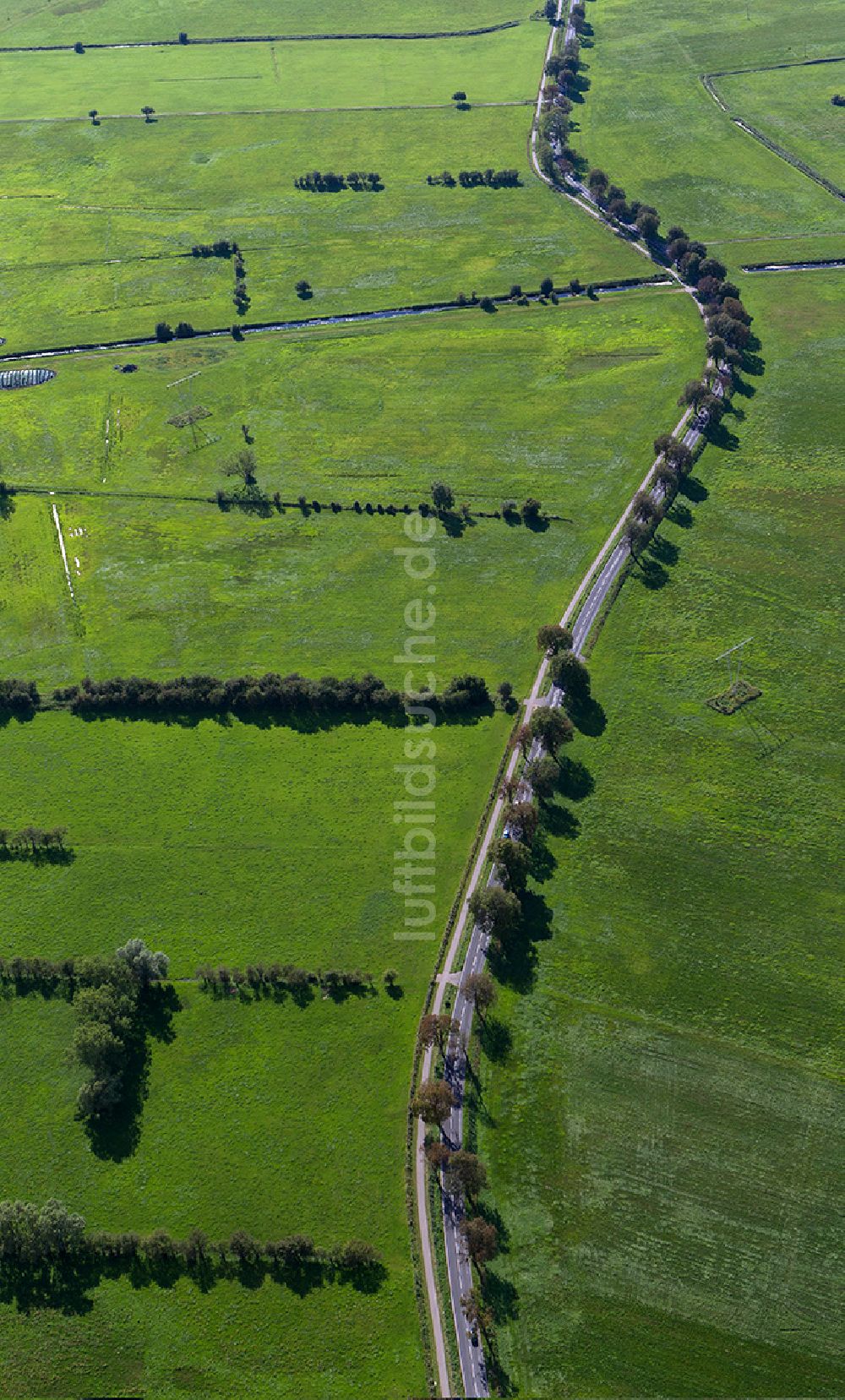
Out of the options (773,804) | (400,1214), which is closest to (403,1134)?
(400,1214)

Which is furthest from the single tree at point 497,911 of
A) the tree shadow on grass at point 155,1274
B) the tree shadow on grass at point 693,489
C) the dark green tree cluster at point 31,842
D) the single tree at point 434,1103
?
the tree shadow on grass at point 693,489

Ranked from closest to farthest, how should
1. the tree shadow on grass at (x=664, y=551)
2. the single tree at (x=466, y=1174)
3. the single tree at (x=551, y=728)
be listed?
the single tree at (x=466, y=1174) < the single tree at (x=551, y=728) < the tree shadow on grass at (x=664, y=551)

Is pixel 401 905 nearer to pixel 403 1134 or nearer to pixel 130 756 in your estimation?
pixel 403 1134

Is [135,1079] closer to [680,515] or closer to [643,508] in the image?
[643,508]

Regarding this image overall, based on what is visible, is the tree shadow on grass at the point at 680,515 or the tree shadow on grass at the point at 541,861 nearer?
the tree shadow on grass at the point at 541,861

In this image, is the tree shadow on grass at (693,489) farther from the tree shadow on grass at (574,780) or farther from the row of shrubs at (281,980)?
the row of shrubs at (281,980)
